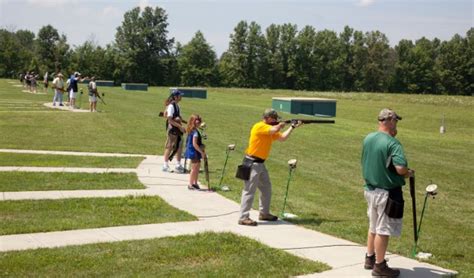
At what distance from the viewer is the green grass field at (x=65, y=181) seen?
11.5m

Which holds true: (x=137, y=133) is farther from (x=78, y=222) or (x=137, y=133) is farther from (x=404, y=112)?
(x=404, y=112)

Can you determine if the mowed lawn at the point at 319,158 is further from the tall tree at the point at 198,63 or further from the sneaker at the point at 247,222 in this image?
the tall tree at the point at 198,63

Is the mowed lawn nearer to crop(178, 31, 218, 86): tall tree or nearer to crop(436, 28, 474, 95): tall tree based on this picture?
crop(178, 31, 218, 86): tall tree

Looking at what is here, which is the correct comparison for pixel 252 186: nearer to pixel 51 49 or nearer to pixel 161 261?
pixel 161 261

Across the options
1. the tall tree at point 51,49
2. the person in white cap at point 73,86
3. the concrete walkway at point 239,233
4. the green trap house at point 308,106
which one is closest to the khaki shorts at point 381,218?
the concrete walkway at point 239,233

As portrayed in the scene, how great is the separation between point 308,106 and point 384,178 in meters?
31.4

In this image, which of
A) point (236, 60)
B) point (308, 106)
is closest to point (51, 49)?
point (236, 60)

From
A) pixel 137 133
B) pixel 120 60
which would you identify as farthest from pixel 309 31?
pixel 137 133

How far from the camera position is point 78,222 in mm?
8852

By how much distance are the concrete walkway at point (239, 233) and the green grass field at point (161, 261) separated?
311 mm

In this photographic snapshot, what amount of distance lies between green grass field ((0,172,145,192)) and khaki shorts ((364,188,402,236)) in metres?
6.26

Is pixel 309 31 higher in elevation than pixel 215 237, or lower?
higher

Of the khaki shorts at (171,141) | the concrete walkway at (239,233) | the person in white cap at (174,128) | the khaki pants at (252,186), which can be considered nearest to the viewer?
the concrete walkway at (239,233)

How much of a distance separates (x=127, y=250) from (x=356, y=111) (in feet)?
133
